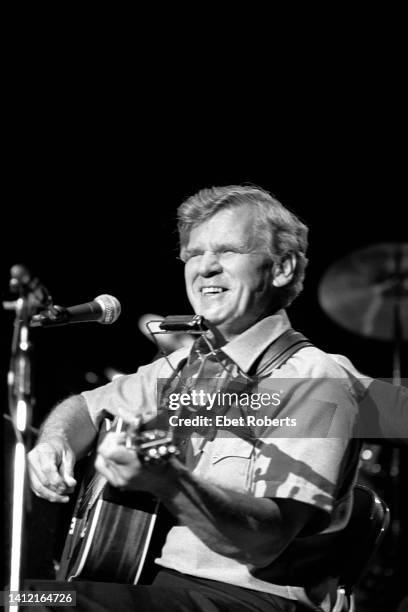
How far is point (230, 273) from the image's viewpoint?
262cm

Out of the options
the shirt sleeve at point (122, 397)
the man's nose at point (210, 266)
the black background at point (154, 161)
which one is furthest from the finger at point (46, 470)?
the black background at point (154, 161)

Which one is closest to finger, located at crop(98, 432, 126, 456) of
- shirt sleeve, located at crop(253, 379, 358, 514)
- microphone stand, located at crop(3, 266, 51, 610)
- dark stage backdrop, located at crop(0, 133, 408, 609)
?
microphone stand, located at crop(3, 266, 51, 610)

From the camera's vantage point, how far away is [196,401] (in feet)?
7.86

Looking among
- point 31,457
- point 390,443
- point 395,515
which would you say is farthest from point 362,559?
point 395,515

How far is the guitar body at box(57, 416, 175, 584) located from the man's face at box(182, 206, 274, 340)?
0.65m

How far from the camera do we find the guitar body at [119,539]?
230 centimetres

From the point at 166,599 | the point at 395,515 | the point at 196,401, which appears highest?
the point at 196,401

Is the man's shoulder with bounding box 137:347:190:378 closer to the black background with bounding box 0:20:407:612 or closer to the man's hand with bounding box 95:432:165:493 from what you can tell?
the man's hand with bounding box 95:432:165:493

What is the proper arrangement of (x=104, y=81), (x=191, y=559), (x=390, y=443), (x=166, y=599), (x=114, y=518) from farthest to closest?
(x=104, y=81) → (x=390, y=443) → (x=114, y=518) → (x=191, y=559) → (x=166, y=599)

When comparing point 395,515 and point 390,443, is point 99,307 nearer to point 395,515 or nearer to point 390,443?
point 390,443

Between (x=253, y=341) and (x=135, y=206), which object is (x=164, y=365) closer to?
(x=253, y=341)

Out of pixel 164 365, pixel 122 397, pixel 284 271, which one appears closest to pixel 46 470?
pixel 122 397

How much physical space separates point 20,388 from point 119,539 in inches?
28.0

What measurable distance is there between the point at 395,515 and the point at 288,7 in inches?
128
